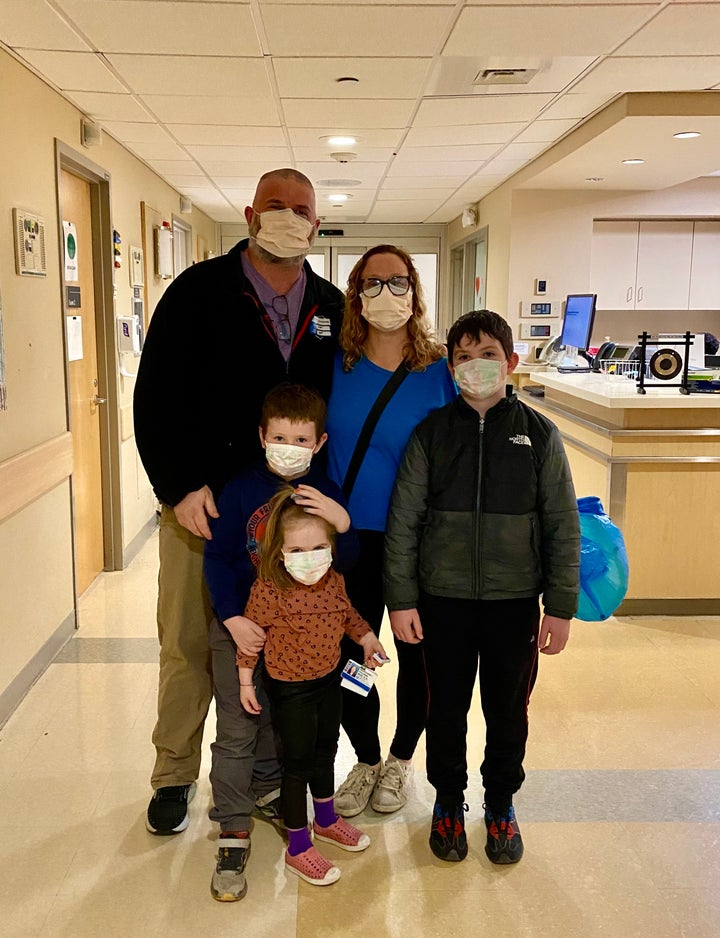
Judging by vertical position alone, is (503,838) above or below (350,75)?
below

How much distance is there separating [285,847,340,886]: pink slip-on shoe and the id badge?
405 millimetres

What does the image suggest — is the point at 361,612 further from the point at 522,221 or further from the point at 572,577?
the point at 522,221

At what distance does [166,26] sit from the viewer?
288cm

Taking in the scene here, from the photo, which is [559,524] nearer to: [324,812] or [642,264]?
[324,812]

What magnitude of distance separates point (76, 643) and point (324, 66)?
2640 mm

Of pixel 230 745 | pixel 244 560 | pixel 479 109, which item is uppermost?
pixel 479 109

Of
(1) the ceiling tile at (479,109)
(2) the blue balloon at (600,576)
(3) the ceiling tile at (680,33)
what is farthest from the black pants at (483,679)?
(1) the ceiling tile at (479,109)

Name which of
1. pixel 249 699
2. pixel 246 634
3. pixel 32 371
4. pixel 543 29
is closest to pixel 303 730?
pixel 249 699

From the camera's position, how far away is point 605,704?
2875 millimetres

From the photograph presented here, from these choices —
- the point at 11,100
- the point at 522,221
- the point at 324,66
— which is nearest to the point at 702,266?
the point at 522,221

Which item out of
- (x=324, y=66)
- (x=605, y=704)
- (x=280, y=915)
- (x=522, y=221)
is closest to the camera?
(x=280, y=915)

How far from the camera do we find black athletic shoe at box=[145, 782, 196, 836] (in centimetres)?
212

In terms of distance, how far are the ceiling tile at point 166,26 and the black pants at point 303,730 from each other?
2.19m

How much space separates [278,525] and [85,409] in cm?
280
